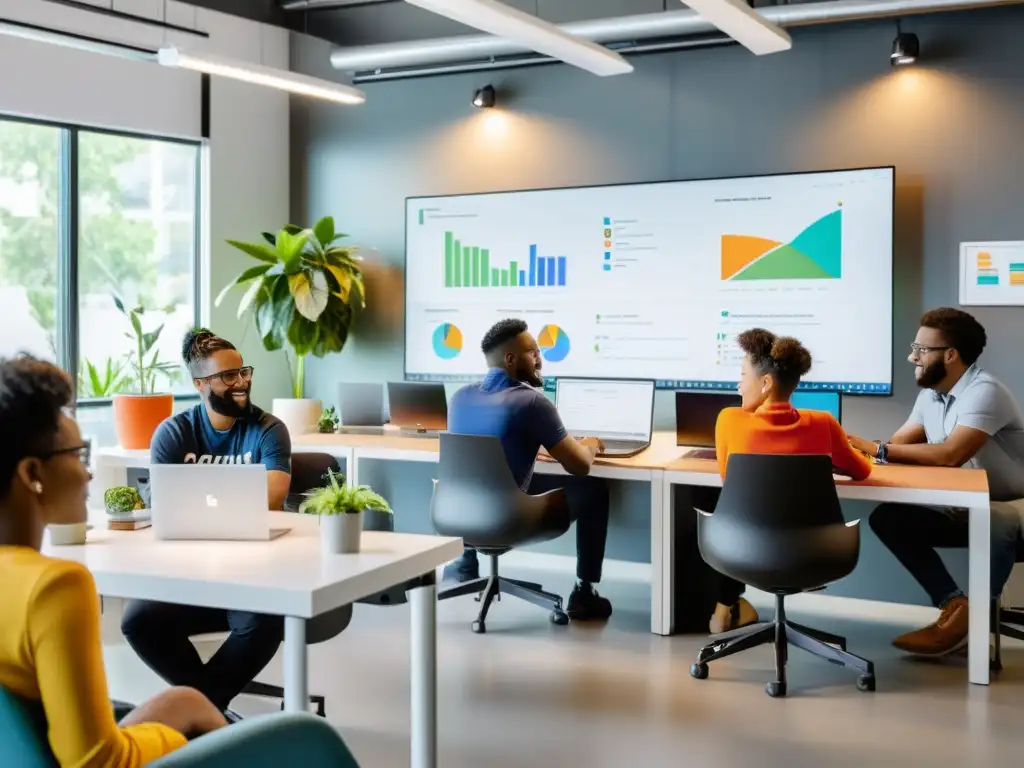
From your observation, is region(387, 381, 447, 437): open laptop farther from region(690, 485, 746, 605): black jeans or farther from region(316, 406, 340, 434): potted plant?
region(690, 485, 746, 605): black jeans

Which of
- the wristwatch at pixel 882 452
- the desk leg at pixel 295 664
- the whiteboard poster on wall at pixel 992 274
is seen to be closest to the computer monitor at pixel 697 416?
the wristwatch at pixel 882 452

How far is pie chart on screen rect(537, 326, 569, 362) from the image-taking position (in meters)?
6.48

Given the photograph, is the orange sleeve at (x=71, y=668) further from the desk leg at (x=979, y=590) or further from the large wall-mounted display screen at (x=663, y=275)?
the large wall-mounted display screen at (x=663, y=275)

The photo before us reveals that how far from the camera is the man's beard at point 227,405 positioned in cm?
390

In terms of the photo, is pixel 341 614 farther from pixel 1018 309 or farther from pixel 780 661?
pixel 1018 309

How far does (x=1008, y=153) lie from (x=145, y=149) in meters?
4.80

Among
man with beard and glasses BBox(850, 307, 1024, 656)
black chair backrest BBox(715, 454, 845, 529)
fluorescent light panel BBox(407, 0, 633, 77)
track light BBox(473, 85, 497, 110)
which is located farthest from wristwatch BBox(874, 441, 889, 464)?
track light BBox(473, 85, 497, 110)

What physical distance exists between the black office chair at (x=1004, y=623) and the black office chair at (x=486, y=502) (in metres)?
1.83

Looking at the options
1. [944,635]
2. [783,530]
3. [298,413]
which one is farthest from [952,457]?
[298,413]

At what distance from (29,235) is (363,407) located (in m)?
2.05

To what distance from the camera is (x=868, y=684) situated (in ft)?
13.9

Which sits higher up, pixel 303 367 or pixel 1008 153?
pixel 1008 153

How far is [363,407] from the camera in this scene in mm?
6465

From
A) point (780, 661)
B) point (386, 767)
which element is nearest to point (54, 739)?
point (386, 767)
